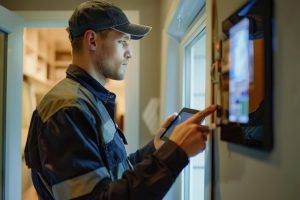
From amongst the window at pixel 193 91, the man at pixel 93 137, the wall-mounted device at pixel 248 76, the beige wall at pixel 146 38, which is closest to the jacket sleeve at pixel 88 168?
the man at pixel 93 137

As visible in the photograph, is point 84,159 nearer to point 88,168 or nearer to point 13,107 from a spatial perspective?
point 88,168

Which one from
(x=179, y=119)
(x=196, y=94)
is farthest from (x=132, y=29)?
(x=196, y=94)

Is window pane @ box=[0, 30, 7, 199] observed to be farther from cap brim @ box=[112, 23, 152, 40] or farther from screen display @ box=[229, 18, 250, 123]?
screen display @ box=[229, 18, 250, 123]

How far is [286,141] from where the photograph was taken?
45cm

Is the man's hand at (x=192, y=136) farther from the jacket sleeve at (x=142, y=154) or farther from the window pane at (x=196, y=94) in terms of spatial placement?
the window pane at (x=196, y=94)

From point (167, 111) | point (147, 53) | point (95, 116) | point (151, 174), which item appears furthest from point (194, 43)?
point (151, 174)

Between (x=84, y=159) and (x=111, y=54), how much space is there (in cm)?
39

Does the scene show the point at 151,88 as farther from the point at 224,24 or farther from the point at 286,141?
the point at 286,141

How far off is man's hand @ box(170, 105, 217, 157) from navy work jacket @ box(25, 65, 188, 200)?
2 centimetres

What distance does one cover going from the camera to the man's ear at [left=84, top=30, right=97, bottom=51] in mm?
1006

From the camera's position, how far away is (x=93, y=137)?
0.83m

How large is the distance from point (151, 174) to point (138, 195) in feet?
0.18

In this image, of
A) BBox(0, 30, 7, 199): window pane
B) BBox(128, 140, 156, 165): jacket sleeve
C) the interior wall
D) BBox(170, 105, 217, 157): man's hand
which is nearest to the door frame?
BBox(0, 30, 7, 199): window pane

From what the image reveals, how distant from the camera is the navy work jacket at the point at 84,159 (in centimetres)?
74
